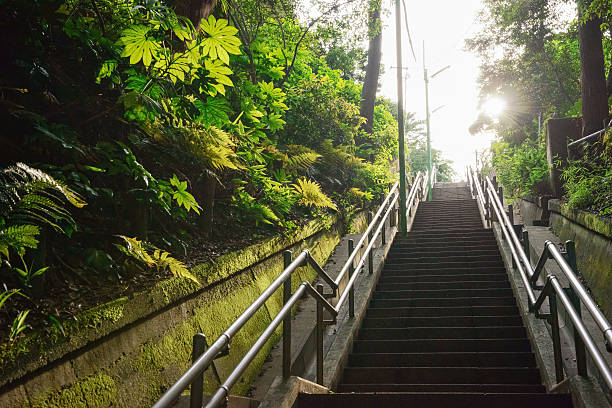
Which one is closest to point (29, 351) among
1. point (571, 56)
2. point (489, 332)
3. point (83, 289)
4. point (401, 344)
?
point (83, 289)

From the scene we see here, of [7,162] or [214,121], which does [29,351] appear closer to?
[7,162]

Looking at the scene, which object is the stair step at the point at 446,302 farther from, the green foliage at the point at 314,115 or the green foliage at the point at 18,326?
the green foliage at the point at 18,326

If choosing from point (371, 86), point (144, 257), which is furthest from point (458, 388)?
point (371, 86)

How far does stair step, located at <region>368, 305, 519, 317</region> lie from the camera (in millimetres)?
5516

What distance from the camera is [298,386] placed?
287cm

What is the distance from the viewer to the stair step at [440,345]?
15.3 feet

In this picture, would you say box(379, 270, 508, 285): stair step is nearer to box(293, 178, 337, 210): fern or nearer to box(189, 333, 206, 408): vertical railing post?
box(293, 178, 337, 210): fern

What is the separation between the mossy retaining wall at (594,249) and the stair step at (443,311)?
3.05 ft

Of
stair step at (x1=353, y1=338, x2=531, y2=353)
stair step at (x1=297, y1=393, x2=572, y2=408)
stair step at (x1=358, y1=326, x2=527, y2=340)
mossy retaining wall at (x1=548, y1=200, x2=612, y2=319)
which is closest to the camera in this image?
stair step at (x1=297, y1=393, x2=572, y2=408)

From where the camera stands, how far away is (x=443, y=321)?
5375 mm

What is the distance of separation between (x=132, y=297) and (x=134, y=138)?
57.7 inches

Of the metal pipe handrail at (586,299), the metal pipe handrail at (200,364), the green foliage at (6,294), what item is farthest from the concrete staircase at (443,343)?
the green foliage at (6,294)

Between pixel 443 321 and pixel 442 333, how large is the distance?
0.33 m

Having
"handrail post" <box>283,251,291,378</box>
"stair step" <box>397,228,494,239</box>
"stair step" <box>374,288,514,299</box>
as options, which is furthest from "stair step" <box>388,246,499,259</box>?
"handrail post" <box>283,251,291,378</box>
